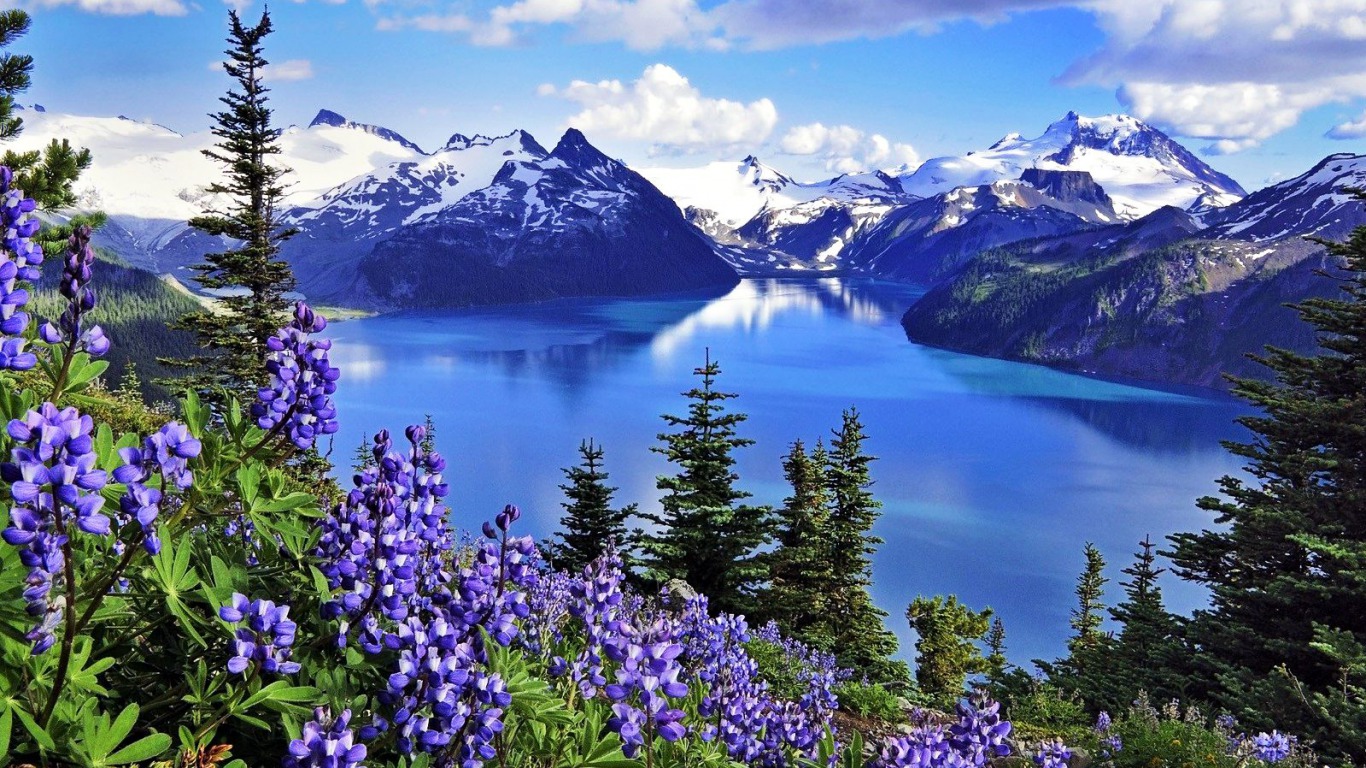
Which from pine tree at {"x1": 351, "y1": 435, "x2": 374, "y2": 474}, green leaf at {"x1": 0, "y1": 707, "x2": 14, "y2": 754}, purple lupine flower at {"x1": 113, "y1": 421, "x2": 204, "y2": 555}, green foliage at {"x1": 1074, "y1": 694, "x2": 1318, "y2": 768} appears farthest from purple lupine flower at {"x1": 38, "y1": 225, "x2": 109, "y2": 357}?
green foliage at {"x1": 1074, "y1": 694, "x2": 1318, "y2": 768}

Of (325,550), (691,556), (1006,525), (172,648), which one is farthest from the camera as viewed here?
(1006,525)

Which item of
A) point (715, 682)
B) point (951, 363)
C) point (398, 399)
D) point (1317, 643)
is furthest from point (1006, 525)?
point (951, 363)

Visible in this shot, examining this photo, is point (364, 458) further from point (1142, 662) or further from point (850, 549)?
point (1142, 662)

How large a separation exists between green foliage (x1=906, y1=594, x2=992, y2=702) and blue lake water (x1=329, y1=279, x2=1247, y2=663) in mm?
3215

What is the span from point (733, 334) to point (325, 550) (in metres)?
171

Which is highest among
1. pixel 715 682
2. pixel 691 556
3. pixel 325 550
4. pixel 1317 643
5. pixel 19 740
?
pixel 325 550

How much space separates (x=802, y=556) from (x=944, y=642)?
15.3 meters

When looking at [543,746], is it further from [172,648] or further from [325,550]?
[172,648]

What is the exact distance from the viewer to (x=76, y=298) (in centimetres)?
224

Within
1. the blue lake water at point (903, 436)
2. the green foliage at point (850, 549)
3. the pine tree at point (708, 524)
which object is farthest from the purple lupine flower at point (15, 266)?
the blue lake water at point (903, 436)

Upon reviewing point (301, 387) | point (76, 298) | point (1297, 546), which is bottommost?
point (1297, 546)

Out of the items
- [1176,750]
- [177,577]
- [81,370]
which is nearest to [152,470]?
[177,577]

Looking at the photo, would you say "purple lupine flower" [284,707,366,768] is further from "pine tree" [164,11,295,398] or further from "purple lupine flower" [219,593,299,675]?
"pine tree" [164,11,295,398]

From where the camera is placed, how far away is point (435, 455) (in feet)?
9.00
